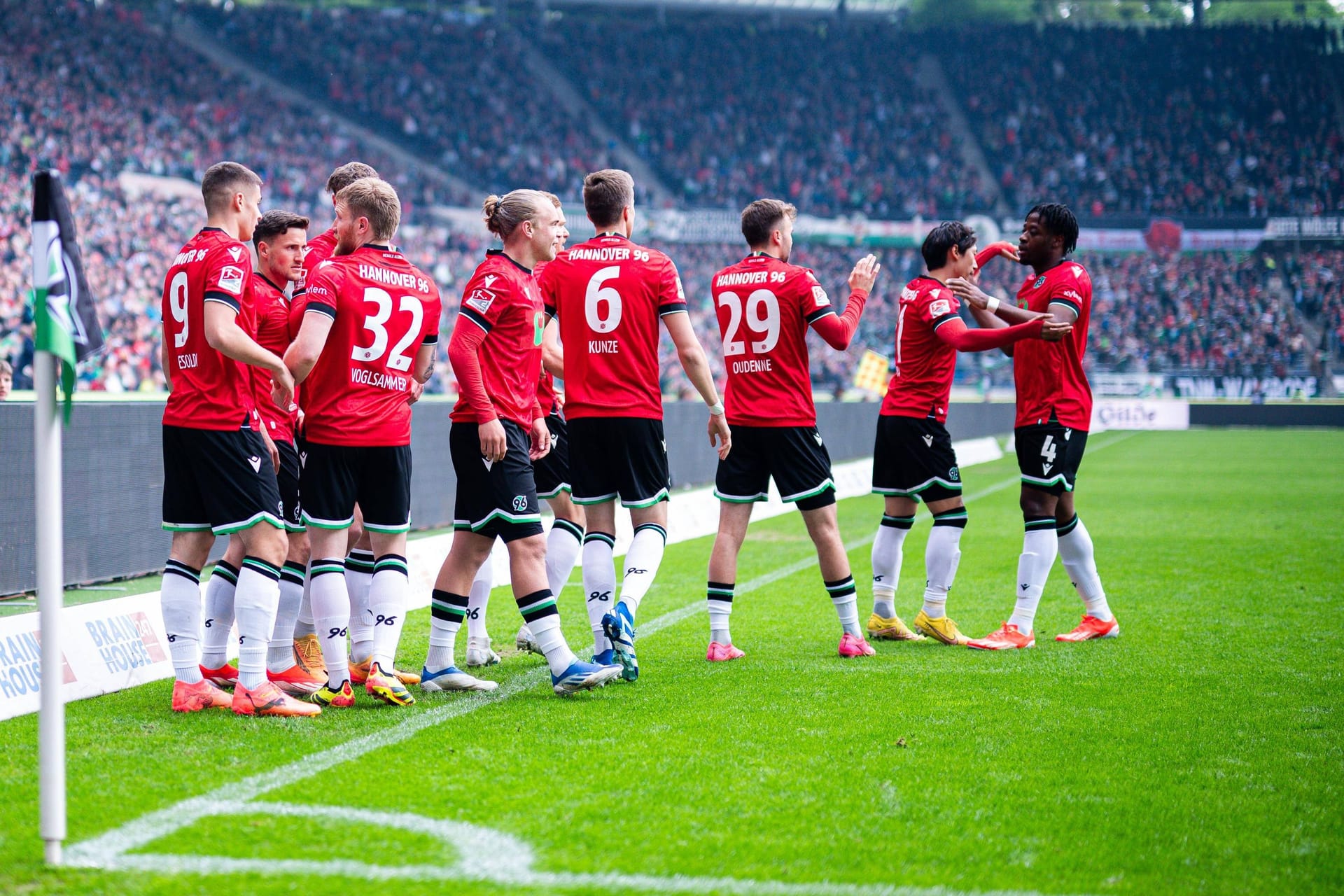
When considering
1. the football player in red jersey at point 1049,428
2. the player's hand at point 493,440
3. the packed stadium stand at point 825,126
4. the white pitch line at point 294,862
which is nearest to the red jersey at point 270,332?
the player's hand at point 493,440

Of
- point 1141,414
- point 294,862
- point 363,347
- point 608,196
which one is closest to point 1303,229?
point 1141,414

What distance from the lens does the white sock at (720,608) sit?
662 cm

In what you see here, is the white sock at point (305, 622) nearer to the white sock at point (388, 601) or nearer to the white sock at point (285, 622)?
the white sock at point (285, 622)

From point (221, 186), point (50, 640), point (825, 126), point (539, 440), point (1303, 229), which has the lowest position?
point (50, 640)

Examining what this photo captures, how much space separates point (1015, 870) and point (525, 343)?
3.30 m

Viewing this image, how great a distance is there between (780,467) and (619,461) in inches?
40.9

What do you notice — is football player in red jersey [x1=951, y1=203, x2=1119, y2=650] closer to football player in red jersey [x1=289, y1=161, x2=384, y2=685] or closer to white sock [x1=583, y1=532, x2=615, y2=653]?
white sock [x1=583, y1=532, x2=615, y2=653]

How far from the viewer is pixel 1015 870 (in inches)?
135

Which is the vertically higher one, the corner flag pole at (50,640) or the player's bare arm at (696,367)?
the player's bare arm at (696,367)

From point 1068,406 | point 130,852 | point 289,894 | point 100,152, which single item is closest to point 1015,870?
point 289,894

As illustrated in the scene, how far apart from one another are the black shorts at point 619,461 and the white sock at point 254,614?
1487mm

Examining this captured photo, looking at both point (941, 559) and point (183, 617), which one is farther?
point (941, 559)

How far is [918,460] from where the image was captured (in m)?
7.12

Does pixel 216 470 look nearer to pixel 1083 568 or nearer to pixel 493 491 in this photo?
pixel 493 491
